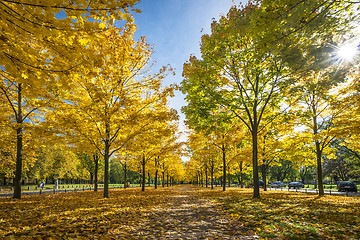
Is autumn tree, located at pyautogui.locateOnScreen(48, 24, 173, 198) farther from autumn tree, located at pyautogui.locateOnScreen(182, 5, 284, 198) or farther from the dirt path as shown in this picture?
the dirt path

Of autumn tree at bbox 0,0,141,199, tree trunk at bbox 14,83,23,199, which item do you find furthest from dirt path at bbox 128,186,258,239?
tree trunk at bbox 14,83,23,199

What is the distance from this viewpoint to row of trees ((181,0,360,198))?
5.52m

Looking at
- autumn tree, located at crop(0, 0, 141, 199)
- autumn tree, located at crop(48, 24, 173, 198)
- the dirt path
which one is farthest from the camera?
autumn tree, located at crop(48, 24, 173, 198)

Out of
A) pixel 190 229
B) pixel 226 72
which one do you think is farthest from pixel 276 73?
pixel 190 229

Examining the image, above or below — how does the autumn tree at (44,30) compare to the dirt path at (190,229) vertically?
above

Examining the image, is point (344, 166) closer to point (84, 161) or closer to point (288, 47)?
point (288, 47)

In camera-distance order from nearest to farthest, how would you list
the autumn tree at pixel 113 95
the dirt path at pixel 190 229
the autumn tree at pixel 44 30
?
the autumn tree at pixel 44 30 → the dirt path at pixel 190 229 → the autumn tree at pixel 113 95

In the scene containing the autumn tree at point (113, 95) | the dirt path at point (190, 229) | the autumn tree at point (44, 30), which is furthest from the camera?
the autumn tree at point (113, 95)

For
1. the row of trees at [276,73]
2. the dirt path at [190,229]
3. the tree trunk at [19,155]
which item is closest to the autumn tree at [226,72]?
the row of trees at [276,73]

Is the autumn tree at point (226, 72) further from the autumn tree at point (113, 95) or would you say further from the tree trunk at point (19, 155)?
the tree trunk at point (19, 155)

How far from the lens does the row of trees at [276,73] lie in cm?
552

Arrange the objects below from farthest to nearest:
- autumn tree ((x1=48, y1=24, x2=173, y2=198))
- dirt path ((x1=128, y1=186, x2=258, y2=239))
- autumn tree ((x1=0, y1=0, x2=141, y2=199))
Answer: autumn tree ((x1=48, y1=24, x2=173, y2=198)), dirt path ((x1=128, y1=186, x2=258, y2=239)), autumn tree ((x1=0, y1=0, x2=141, y2=199))

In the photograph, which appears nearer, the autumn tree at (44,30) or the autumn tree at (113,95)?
the autumn tree at (44,30)

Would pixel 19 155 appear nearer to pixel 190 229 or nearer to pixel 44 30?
pixel 44 30
